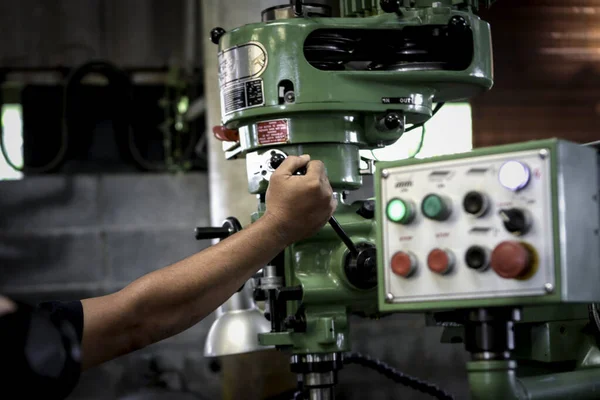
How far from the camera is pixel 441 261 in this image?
4.26ft

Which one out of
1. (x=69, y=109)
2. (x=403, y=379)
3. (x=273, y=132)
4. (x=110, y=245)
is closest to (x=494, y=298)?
(x=273, y=132)

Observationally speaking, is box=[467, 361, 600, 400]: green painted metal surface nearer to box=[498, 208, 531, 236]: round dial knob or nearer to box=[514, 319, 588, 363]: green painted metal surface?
box=[514, 319, 588, 363]: green painted metal surface

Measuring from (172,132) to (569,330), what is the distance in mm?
2457

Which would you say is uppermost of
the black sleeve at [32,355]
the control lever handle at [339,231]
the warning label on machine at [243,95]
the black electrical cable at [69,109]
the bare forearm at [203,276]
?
the black electrical cable at [69,109]

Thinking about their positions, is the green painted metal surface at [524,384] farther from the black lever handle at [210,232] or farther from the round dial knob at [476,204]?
the black lever handle at [210,232]

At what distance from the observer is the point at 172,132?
397cm

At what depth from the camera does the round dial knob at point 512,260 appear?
123 cm

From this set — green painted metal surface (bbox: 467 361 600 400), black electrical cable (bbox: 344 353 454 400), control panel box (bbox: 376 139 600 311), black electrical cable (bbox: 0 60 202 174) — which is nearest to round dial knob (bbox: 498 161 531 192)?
control panel box (bbox: 376 139 600 311)

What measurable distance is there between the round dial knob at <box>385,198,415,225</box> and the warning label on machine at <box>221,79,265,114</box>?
0.56 m

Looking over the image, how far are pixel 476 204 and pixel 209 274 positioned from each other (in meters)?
0.55

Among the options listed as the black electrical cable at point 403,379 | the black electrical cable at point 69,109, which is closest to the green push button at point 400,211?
the black electrical cable at point 403,379

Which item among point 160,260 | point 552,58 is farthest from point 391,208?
point 552,58

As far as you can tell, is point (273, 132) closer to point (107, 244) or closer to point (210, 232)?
point (210, 232)

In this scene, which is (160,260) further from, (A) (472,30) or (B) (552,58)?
(A) (472,30)
